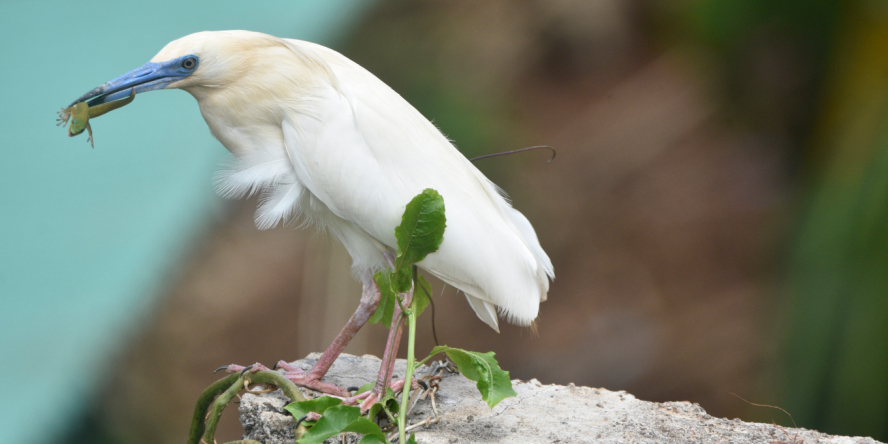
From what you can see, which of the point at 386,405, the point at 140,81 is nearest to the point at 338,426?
the point at 386,405

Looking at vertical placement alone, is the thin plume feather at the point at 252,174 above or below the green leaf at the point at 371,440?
above

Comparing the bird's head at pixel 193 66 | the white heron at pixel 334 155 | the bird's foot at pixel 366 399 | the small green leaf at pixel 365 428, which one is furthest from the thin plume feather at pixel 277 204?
the small green leaf at pixel 365 428

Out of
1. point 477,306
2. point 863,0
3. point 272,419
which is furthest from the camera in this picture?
point 863,0

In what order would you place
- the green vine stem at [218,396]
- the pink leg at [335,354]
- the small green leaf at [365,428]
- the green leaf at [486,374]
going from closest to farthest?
the small green leaf at [365,428] → the green leaf at [486,374] → the green vine stem at [218,396] → the pink leg at [335,354]

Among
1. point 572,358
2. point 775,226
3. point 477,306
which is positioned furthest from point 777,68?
point 477,306

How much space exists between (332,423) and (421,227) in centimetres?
25

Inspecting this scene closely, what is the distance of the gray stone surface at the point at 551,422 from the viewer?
0.94m

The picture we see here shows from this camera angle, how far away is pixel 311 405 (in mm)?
771

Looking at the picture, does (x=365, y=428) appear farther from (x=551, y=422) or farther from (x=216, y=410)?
(x=551, y=422)

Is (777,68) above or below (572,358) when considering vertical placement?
above

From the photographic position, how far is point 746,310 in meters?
2.21

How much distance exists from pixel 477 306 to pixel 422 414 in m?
0.23

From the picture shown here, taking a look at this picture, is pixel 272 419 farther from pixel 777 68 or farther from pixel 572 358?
pixel 777 68

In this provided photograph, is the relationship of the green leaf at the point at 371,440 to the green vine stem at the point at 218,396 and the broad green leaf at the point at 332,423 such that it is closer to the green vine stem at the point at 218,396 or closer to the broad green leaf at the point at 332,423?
the broad green leaf at the point at 332,423
